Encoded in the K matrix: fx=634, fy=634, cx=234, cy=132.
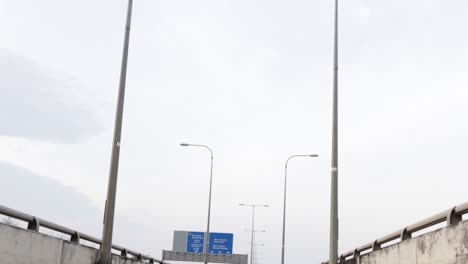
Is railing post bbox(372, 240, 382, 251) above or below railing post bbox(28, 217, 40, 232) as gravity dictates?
above

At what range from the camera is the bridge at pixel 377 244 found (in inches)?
381

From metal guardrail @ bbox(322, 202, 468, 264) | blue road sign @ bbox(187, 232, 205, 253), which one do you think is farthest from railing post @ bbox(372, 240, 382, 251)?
blue road sign @ bbox(187, 232, 205, 253)

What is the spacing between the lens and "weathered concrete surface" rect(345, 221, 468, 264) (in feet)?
30.5

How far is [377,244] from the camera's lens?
15.4m

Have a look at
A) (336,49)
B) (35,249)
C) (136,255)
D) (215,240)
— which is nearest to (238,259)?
(215,240)

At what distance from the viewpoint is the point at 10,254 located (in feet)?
35.6

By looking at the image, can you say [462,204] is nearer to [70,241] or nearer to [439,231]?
[439,231]

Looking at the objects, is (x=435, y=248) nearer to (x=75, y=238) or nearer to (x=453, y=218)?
(x=453, y=218)

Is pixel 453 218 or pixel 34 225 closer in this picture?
pixel 453 218

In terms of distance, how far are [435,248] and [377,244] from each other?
16.9ft

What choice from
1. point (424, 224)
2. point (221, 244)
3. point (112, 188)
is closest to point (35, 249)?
point (112, 188)

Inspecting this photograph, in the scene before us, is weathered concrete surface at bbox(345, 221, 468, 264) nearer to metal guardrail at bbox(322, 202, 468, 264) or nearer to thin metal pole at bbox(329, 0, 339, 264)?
metal guardrail at bbox(322, 202, 468, 264)

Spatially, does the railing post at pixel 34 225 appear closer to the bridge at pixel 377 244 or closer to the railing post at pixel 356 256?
the bridge at pixel 377 244

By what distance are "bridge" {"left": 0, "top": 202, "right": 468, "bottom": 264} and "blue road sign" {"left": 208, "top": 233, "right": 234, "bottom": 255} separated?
47082mm
